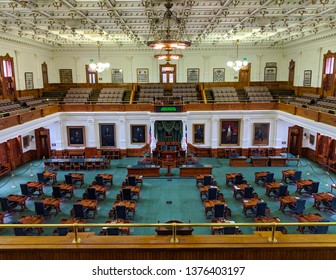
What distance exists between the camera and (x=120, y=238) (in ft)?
12.9

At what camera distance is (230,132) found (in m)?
20.8

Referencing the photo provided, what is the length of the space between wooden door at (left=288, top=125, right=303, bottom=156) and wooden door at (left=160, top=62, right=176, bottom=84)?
33.8 ft

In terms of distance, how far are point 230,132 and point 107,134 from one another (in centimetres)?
909

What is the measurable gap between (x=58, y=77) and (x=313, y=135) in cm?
2077

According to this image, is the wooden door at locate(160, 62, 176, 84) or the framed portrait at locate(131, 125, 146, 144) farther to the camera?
the wooden door at locate(160, 62, 176, 84)

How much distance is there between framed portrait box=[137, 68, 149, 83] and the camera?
24.1m

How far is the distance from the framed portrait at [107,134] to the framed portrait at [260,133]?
1046 cm

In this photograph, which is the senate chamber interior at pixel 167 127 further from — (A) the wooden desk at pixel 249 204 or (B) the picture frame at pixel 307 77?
(B) the picture frame at pixel 307 77

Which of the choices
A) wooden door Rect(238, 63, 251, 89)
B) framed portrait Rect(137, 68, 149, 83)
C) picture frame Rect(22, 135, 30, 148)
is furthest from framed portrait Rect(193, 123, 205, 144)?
picture frame Rect(22, 135, 30, 148)

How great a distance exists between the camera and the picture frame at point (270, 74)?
953 inches

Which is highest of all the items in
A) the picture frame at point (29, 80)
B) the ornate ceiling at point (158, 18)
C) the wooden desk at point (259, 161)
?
the ornate ceiling at point (158, 18)

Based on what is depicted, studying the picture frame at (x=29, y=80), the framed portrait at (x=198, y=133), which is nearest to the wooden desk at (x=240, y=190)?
the framed portrait at (x=198, y=133)

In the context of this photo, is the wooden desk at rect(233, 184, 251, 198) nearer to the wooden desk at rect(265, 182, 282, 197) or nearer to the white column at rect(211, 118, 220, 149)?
the wooden desk at rect(265, 182, 282, 197)

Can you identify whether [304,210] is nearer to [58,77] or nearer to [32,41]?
[32,41]
